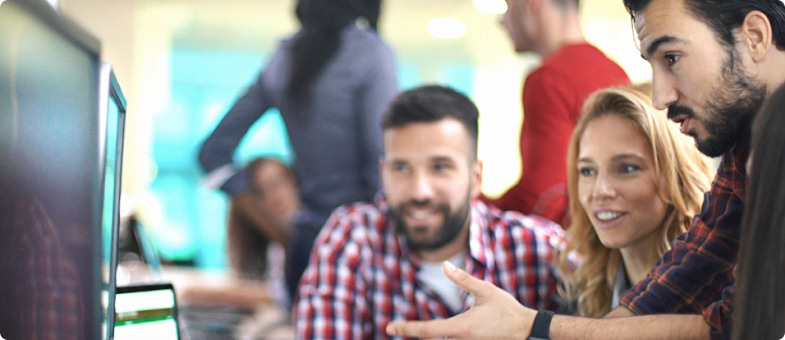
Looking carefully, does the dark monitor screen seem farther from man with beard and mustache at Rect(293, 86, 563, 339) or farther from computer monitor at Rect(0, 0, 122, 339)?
man with beard and mustache at Rect(293, 86, 563, 339)

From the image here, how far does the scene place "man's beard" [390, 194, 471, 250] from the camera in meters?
1.35

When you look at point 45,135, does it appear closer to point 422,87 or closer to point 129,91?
point 422,87

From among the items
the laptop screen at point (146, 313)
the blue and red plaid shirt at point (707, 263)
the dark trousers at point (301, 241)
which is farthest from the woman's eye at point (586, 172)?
the dark trousers at point (301, 241)

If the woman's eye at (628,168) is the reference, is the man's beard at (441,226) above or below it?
below

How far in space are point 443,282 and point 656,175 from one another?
17.5 inches

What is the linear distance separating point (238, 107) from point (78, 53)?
1689 millimetres

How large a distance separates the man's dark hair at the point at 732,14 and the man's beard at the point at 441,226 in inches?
25.8

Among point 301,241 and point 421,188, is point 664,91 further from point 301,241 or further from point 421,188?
point 301,241

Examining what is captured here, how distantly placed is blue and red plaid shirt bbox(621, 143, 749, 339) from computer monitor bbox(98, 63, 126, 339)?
1.97 feet

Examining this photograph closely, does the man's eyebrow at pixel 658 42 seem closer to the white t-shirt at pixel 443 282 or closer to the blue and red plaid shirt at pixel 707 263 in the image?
the blue and red plaid shirt at pixel 707 263

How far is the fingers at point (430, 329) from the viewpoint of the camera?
36.5 inches

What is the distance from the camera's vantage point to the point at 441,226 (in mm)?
1354

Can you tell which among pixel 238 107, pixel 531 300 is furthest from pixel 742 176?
pixel 238 107

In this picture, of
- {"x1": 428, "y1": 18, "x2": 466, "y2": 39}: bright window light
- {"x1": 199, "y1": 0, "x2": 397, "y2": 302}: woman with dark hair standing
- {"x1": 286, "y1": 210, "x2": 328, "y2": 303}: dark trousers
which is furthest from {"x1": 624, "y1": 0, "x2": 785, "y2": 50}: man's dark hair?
{"x1": 428, "y1": 18, "x2": 466, "y2": 39}: bright window light
